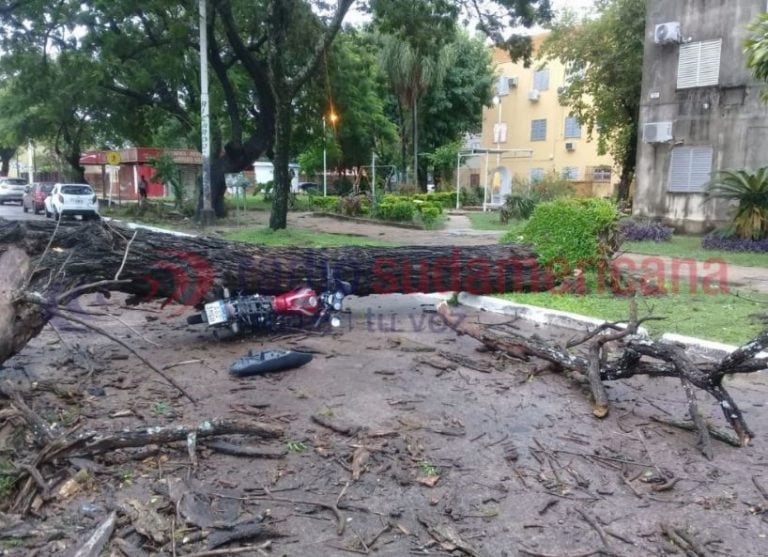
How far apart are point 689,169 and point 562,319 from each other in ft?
41.3

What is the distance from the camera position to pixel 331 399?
16.0ft

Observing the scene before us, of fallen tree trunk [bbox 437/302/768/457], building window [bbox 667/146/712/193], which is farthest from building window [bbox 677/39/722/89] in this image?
fallen tree trunk [bbox 437/302/768/457]

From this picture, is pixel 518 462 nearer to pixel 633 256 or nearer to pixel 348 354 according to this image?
pixel 348 354

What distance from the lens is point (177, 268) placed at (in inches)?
238

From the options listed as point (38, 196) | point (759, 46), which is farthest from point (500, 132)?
point (759, 46)

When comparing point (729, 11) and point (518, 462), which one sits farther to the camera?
point (729, 11)

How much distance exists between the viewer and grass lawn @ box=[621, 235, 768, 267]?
12461mm

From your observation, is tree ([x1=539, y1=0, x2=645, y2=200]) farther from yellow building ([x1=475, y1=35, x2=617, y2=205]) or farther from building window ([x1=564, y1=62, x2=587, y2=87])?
yellow building ([x1=475, y1=35, x2=617, y2=205])

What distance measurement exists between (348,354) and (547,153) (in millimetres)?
37496

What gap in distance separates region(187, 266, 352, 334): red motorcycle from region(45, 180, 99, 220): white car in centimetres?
1929

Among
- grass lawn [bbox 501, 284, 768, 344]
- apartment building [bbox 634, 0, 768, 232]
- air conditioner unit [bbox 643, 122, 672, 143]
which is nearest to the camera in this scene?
grass lawn [bbox 501, 284, 768, 344]

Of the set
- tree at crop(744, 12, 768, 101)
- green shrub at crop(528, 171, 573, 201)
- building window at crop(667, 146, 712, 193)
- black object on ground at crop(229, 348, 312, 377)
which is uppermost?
tree at crop(744, 12, 768, 101)

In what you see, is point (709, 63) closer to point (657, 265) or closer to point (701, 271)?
point (657, 265)

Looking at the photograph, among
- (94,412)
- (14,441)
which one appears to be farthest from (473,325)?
(14,441)
